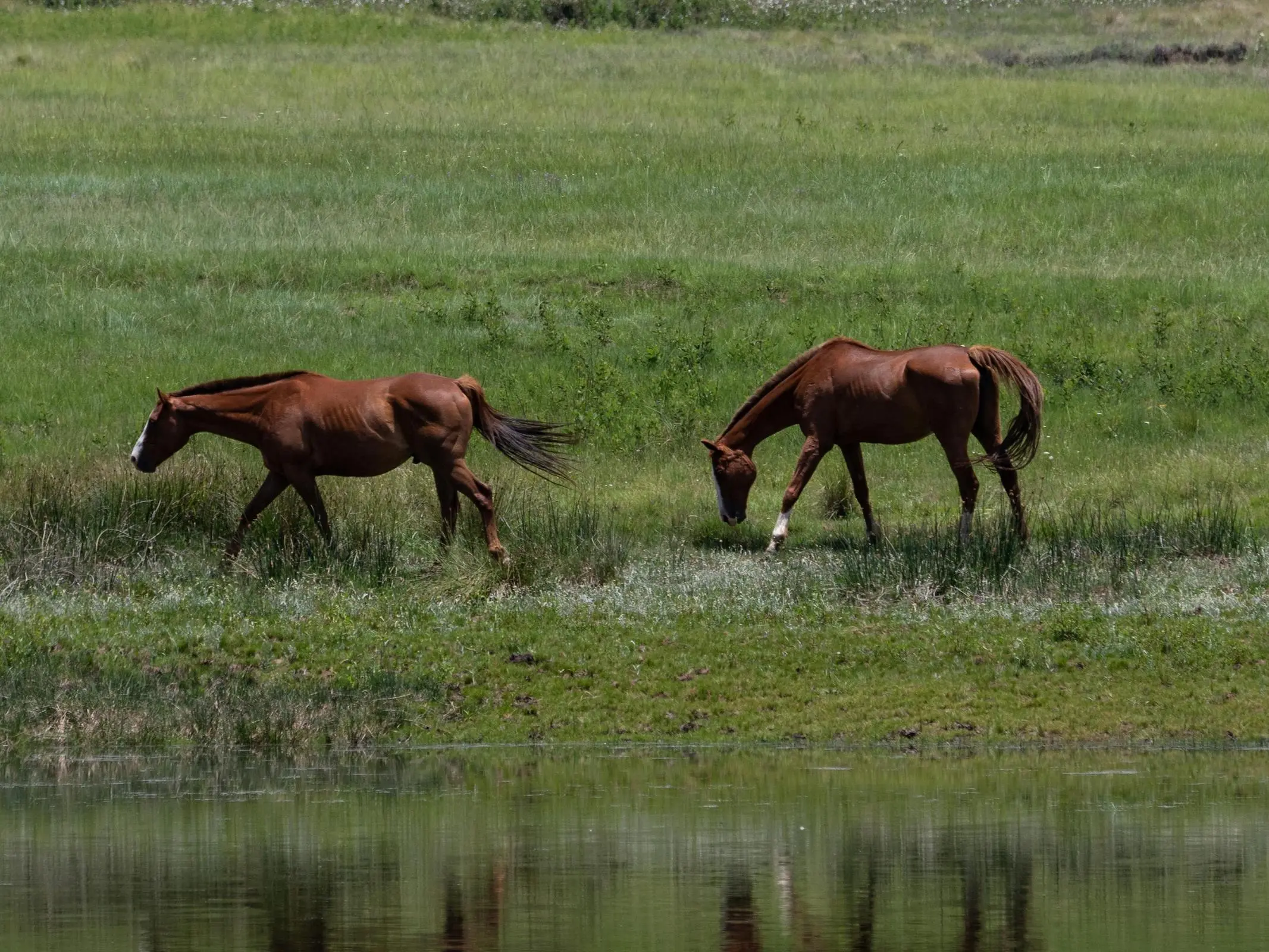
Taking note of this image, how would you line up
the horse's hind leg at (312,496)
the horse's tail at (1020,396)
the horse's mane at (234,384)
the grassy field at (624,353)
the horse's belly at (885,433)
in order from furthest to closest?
the horse's belly at (885,433) < the horse's tail at (1020,396) < the horse's mane at (234,384) < the horse's hind leg at (312,496) < the grassy field at (624,353)

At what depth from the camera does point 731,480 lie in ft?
65.4

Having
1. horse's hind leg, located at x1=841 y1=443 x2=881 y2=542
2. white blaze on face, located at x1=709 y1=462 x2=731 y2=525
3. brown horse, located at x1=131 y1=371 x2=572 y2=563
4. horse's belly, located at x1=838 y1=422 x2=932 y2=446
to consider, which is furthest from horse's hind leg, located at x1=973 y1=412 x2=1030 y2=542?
brown horse, located at x1=131 y1=371 x2=572 y2=563

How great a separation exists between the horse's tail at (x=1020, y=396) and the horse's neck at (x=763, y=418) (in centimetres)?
180

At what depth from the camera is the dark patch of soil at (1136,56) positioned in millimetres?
54375

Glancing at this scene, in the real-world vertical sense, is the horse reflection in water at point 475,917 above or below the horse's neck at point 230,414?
below

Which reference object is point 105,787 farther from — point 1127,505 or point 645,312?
point 645,312

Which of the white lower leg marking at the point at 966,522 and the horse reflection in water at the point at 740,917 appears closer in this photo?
the horse reflection in water at the point at 740,917

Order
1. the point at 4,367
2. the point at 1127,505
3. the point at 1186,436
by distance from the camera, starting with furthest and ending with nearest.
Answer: the point at 4,367 → the point at 1186,436 → the point at 1127,505

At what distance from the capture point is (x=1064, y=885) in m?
9.53

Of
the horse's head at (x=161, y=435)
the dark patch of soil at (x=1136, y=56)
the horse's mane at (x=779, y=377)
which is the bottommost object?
the horse's head at (x=161, y=435)

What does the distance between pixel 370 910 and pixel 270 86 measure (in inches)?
1531

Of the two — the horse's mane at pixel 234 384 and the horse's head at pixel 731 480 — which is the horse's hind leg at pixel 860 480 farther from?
the horse's mane at pixel 234 384

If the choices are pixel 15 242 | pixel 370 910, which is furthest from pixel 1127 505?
pixel 15 242

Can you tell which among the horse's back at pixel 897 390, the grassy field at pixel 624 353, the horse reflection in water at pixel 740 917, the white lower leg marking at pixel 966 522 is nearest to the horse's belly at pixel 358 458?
the grassy field at pixel 624 353
